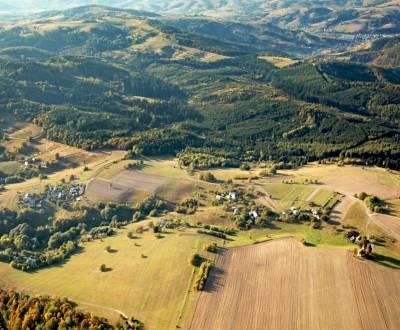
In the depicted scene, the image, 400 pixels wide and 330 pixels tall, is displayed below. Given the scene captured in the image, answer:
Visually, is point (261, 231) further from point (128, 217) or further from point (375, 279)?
point (128, 217)

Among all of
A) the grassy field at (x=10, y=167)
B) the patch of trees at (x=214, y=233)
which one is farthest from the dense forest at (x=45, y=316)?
the grassy field at (x=10, y=167)

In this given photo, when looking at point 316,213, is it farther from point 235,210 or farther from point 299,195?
point 235,210

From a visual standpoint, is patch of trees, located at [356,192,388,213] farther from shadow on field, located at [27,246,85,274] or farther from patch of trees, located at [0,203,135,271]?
shadow on field, located at [27,246,85,274]

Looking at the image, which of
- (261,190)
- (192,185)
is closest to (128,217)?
(192,185)

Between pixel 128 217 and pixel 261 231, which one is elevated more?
pixel 261 231

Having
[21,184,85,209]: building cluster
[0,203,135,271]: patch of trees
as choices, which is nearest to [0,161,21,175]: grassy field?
[21,184,85,209]: building cluster

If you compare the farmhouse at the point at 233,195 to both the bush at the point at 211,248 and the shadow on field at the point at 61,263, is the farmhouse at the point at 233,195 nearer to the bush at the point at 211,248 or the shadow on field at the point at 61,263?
the bush at the point at 211,248
